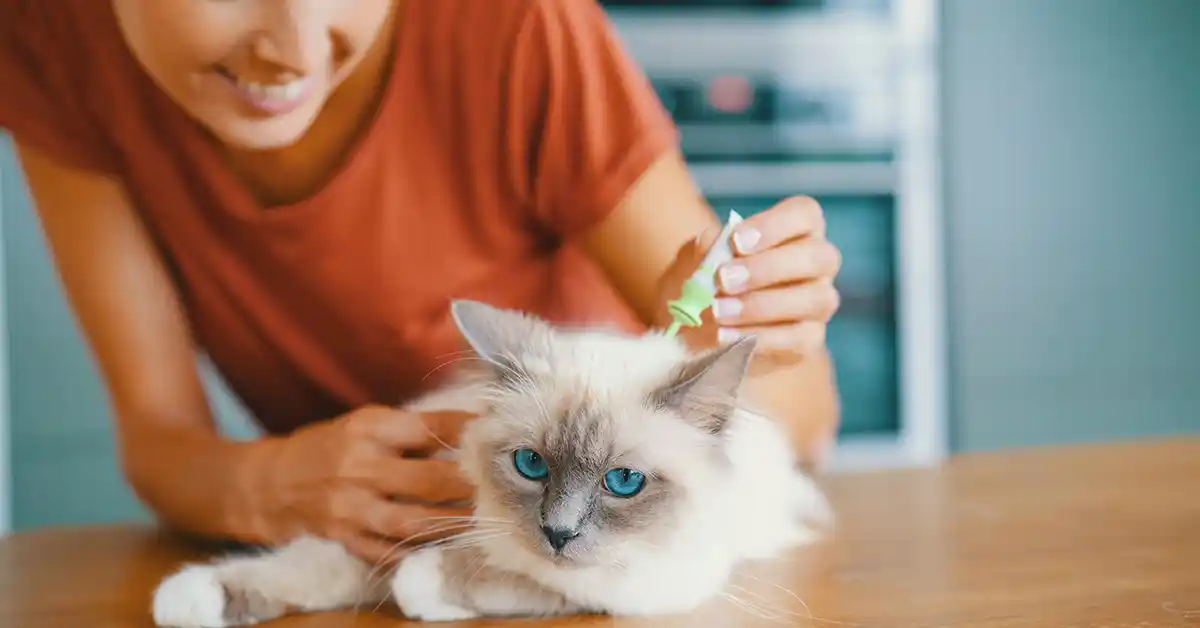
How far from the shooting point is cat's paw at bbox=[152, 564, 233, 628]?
2.01ft

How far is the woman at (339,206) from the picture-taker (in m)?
0.82

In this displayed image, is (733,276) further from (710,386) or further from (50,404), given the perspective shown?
(50,404)

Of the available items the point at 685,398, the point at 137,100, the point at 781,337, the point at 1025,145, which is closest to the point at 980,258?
the point at 1025,145

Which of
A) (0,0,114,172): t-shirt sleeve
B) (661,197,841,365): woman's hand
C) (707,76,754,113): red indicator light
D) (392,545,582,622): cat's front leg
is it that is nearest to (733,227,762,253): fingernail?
(661,197,841,365): woman's hand

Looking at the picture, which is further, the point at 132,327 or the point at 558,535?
the point at 132,327

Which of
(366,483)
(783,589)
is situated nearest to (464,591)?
(366,483)

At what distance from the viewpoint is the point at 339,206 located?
85cm

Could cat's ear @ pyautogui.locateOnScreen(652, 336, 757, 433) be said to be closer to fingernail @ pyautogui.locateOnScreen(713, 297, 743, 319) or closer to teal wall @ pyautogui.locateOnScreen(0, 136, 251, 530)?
fingernail @ pyautogui.locateOnScreen(713, 297, 743, 319)

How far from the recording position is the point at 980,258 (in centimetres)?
118

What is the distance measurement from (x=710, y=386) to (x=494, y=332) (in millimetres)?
157

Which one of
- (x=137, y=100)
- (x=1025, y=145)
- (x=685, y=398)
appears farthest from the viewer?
(x=1025, y=145)

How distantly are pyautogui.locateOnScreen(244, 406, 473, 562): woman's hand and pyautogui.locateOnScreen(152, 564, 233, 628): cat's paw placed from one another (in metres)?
0.09

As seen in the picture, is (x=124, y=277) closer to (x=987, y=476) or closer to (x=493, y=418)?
(x=493, y=418)

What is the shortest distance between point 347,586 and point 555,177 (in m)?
0.39
